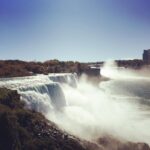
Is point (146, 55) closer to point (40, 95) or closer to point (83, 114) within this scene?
point (83, 114)

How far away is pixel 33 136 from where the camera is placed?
19.6m

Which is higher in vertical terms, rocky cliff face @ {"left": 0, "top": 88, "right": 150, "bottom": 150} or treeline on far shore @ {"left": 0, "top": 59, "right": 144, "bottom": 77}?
treeline on far shore @ {"left": 0, "top": 59, "right": 144, "bottom": 77}

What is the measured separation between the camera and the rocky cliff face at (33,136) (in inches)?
741

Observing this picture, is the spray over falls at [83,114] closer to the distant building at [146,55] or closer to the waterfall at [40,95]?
the waterfall at [40,95]

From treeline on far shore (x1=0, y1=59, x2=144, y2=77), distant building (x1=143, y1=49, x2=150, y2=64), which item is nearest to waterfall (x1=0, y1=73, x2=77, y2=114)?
treeline on far shore (x1=0, y1=59, x2=144, y2=77)

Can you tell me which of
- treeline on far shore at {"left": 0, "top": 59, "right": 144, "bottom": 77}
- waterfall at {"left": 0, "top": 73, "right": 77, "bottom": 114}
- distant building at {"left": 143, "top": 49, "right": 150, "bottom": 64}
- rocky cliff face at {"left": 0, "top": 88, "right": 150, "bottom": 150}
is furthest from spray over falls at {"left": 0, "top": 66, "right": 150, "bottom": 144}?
distant building at {"left": 143, "top": 49, "right": 150, "bottom": 64}

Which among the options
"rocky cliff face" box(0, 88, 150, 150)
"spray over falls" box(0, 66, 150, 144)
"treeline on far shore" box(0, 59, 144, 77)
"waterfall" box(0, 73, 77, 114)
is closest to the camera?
"rocky cliff face" box(0, 88, 150, 150)

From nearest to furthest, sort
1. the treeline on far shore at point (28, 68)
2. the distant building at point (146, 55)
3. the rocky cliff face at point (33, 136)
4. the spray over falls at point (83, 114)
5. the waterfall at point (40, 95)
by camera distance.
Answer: the rocky cliff face at point (33, 136)
the spray over falls at point (83, 114)
the waterfall at point (40, 95)
the treeline on far shore at point (28, 68)
the distant building at point (146, 55)

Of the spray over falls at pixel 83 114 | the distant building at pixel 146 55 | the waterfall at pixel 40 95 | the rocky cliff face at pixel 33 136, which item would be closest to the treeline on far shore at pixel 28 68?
the spray over falls at pixel 83 114

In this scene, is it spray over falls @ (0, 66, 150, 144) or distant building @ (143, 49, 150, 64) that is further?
distant building @ (143, 49, 150, 64)

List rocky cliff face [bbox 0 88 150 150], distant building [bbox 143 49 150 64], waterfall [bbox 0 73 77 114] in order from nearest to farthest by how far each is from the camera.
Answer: rocky cliff face [bbox 0 88 150 150], waterfall [bbox 0 73 77 114], distant building [bbox 143 49 150 64]

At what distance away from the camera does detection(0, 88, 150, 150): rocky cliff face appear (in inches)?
741

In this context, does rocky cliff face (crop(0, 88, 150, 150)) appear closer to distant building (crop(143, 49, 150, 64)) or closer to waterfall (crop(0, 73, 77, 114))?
waterfall (crop(0, 73, 77, 114))

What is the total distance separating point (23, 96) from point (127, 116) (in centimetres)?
1296
